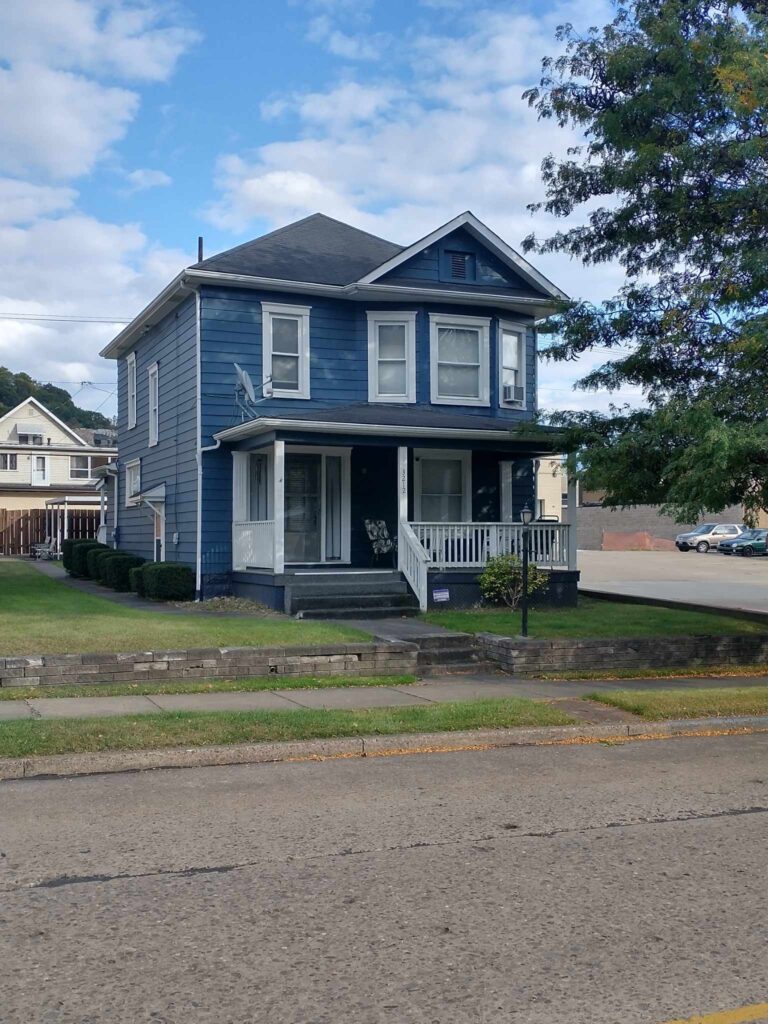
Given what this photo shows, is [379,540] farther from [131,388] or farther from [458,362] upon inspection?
[131,388]

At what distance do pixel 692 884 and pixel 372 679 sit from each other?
23.3 feet

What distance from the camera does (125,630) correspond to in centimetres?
1391

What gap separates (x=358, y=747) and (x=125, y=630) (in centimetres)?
584

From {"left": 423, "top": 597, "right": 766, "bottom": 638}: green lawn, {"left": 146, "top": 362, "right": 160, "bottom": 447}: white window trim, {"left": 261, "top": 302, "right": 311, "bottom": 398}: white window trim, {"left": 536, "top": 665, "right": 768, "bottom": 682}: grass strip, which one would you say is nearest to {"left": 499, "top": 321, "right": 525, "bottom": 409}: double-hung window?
{"left": 261, "top": 302, "right": 311, "bottom": 398}: white window trim

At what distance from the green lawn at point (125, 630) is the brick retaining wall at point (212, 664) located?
47 centimetres

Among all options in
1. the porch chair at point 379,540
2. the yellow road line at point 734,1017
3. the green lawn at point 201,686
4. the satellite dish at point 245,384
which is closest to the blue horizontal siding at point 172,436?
the satellite dish at point 245,384

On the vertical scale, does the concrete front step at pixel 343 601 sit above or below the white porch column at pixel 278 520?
below

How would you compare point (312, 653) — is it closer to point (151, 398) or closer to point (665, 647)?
point (665, 647)

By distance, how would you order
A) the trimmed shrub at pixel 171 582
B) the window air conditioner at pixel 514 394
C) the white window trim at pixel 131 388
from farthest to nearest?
the white window trim at pixel 131 388
the window air conditioner at pixel 514 394
the trimmed shrub at pixel 171 582

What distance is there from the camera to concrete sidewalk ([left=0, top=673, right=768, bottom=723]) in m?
10.2

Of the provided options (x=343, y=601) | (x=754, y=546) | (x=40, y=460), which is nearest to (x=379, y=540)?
(x=343, y=601)

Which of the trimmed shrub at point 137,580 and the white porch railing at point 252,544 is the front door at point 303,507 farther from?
the trimmed shrub at point 137,580

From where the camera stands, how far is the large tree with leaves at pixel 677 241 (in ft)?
42.3

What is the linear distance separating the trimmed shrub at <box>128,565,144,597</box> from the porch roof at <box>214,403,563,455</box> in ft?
10.8
